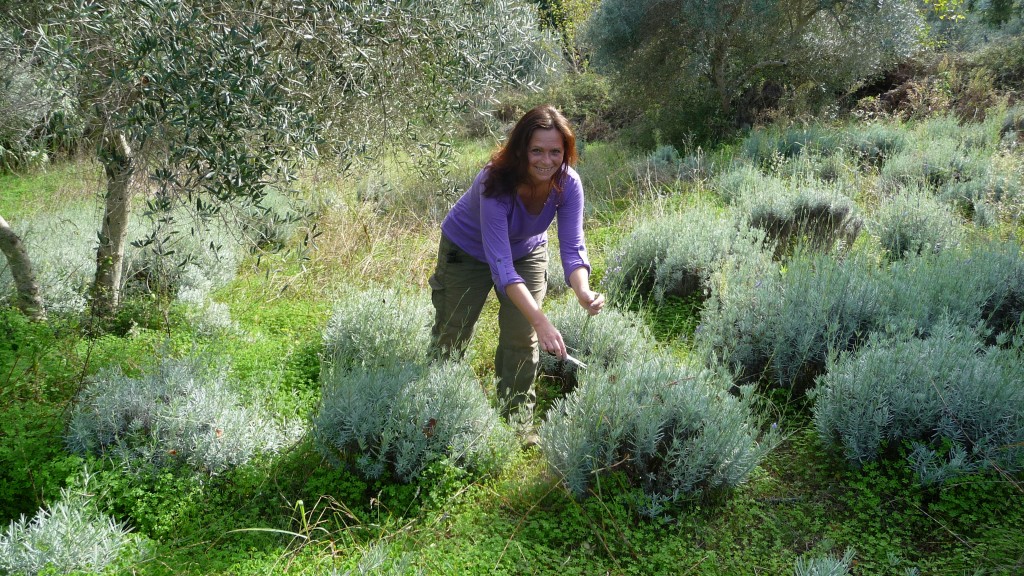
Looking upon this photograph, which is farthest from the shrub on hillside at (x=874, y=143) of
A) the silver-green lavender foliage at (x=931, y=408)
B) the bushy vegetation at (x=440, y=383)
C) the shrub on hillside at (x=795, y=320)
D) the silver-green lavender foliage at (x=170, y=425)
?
the silver-green lavender foliage at (x=170, y=425)

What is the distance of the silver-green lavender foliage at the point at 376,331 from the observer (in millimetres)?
4078

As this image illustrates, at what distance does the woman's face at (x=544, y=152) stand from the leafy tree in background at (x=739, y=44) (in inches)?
360

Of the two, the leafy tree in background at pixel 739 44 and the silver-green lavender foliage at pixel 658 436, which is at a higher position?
the leafy tree in background at pixel 739 44

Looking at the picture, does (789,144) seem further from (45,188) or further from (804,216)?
(45,188)

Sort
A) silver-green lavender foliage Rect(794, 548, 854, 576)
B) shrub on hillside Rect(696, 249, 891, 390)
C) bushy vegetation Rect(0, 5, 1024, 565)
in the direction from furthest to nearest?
shrub on hillside Rect(696, 249, 891, 390) < bushy vegetation Rect(0, 5, 1024, 565) < silver-green lavender foliage Rect(794, 548, 854, 576)

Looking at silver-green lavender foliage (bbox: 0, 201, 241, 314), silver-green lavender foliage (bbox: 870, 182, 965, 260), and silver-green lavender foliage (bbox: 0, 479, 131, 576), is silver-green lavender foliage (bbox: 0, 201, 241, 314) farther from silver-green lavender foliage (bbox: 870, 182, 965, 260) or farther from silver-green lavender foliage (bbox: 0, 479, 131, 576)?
silver-green lavender foliage (bbox: 870, 182, 965, 260)

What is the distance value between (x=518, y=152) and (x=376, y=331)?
1737 mm

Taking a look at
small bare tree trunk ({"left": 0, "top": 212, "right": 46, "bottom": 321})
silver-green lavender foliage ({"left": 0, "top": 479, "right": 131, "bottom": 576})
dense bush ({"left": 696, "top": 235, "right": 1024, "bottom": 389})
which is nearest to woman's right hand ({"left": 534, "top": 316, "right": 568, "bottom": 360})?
dense bush ({"left": 696, "top": 235, "right": 1024, "bottom": 389})

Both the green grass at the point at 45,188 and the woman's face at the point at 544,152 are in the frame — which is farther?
the green grass at the point at 45,188

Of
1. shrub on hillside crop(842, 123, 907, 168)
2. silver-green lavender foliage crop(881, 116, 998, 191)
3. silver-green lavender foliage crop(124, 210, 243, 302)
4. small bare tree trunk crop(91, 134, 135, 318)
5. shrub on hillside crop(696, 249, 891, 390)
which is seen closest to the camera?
shrub on hillside crop(696, 249, 891, 390)

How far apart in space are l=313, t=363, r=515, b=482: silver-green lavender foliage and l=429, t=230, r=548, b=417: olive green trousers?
305 millimetres

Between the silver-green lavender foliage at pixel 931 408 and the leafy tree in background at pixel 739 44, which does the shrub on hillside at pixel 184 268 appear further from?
the leafy tree in background at pixel 739 44

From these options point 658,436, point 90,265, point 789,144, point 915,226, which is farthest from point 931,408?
point 789,144

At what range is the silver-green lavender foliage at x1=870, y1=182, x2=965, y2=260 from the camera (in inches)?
212
